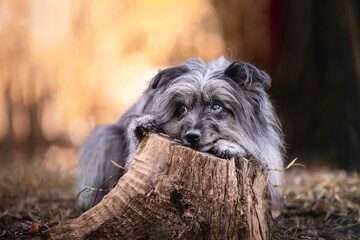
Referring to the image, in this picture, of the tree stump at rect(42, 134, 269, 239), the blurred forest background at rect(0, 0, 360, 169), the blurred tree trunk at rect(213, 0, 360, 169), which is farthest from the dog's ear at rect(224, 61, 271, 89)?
the blurred forest background at rect(0, 0, 360, 169)

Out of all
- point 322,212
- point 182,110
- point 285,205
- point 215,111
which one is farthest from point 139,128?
point 322,212

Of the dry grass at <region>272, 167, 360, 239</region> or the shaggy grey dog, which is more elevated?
the shaggy grey dog

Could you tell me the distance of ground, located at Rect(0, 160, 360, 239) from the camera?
10.6 feet

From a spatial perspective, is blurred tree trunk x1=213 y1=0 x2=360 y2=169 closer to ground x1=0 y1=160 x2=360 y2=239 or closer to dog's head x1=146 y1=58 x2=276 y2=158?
ground x1=0 y1=160 x2=360 y2=239

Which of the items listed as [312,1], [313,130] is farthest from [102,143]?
[312,1]

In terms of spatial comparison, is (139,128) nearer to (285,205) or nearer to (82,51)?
(285,205)

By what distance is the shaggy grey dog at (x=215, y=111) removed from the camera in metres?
3.26

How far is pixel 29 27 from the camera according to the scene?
9.48 m

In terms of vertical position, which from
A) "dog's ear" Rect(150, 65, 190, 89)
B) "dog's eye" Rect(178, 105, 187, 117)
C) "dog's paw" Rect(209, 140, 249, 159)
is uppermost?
"dog's ear" Rect(150, 65, 190, 89)

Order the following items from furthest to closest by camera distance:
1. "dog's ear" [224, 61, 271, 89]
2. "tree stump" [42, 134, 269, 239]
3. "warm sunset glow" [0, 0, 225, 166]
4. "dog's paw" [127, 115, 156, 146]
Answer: "warm sunset glow" [0, 0, 225, 166], "dog's ear" [224, 61, 271, 89], "dog's paw" [127, 115, 156, 146], "tree stump" [42, 134, 269, 239]

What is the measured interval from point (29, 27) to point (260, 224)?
857 centimetres

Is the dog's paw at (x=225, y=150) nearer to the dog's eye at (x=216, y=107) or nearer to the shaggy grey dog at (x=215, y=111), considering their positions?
the shaggy grey dog at (x=215, y=111)

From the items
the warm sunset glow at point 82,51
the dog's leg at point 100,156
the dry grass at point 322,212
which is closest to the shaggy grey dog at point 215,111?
the dry grass at point 322,212

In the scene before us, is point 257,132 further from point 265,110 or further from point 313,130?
point 313,130
